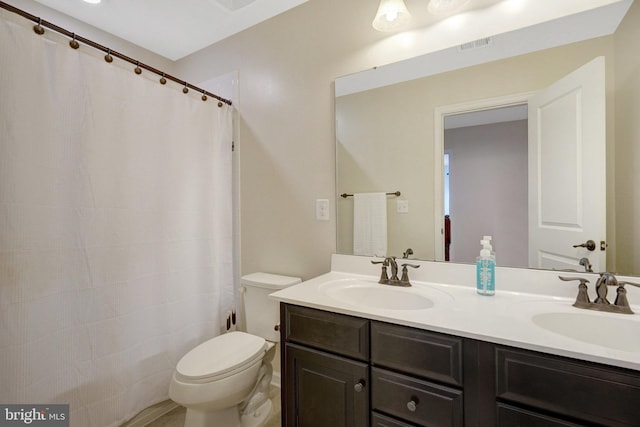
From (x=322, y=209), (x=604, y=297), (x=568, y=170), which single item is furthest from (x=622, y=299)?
(x=322, y=209)

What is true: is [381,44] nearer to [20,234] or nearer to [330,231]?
[330,231]

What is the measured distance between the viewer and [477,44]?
127 cm

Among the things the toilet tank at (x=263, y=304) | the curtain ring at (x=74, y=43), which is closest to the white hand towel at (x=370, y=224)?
the toilet tank at (x=263, y=304)

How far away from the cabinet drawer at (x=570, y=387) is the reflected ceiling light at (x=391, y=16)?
145 centimetres

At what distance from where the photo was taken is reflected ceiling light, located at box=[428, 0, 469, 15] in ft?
4.12

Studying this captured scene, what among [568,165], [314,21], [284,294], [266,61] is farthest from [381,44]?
[284,294]

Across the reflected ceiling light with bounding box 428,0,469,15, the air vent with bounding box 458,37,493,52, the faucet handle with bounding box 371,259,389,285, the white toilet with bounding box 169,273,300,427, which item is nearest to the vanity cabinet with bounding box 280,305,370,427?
the white toilet with bounding box 169,273,300,427

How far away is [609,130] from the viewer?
1.06 m

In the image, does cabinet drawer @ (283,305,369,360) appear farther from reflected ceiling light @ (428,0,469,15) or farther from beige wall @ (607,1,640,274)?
reflected ceiling light @ (428,0,469,15)

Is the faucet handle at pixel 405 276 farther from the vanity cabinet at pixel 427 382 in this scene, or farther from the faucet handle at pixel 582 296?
the faucet handle at pixel 582 296

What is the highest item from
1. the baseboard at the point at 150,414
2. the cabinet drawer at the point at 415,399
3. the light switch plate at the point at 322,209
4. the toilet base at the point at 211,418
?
the light switch plate at the point at 322,209

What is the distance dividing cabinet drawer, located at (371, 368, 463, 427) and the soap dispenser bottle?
465 millimetres

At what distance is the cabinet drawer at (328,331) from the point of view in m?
1.02

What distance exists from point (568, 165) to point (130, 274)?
6.79ft
